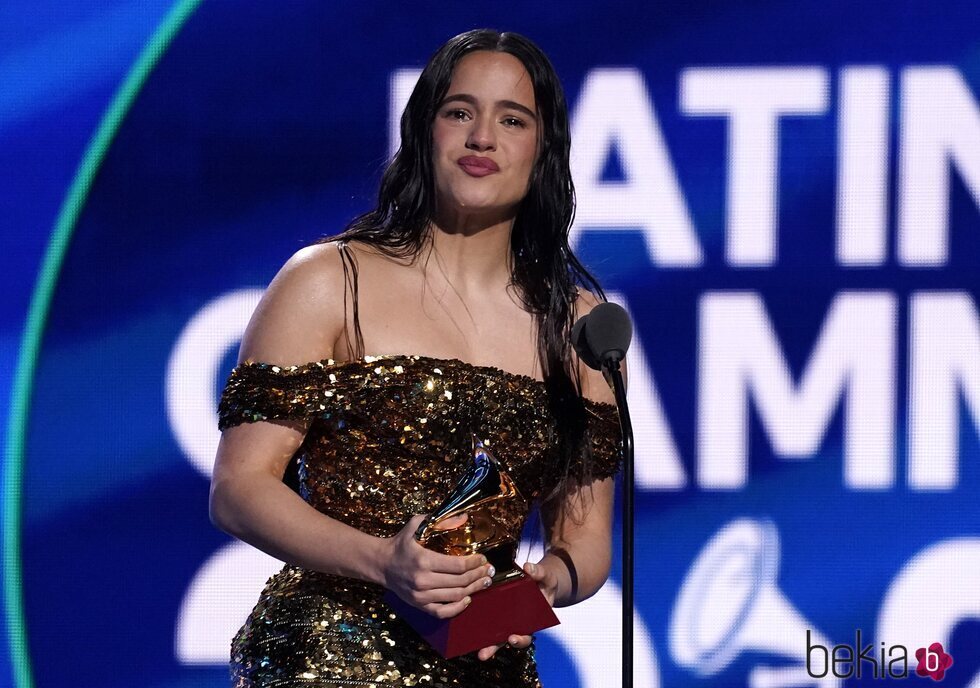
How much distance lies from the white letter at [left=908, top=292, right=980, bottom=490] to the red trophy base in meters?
1.68

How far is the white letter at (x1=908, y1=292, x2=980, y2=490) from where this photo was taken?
3.13 m

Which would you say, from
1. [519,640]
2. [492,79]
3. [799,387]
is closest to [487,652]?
[519,640]

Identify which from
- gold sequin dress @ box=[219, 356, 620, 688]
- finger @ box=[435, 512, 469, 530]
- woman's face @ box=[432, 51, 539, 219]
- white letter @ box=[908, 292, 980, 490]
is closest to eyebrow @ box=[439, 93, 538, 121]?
woman's face @ box=[432, 51, 539, 219]

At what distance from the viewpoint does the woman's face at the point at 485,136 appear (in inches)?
77.9

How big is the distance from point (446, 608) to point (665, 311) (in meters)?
1.63

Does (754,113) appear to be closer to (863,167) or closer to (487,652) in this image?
(863,167)

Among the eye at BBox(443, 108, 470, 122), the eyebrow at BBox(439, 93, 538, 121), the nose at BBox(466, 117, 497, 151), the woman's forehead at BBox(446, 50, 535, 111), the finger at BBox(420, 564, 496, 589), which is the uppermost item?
the woman's forehead at BBox(446, 50, 535, 111)

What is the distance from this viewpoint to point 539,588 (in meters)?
1.77

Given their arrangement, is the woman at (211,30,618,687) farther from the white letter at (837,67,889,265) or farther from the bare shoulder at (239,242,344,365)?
the white letter at (837,67,889,265)

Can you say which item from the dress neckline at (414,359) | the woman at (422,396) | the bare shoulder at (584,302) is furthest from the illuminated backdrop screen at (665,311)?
the dress neckline at (414,359)

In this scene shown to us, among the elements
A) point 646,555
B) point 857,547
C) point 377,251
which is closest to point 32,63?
point 377,251

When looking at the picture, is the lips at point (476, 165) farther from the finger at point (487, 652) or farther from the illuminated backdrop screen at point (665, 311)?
the illuminated backdrop screen at point (665, 311)

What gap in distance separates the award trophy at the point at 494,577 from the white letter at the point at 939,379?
1687 millimetres

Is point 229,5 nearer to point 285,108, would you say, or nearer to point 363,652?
point 285,108
